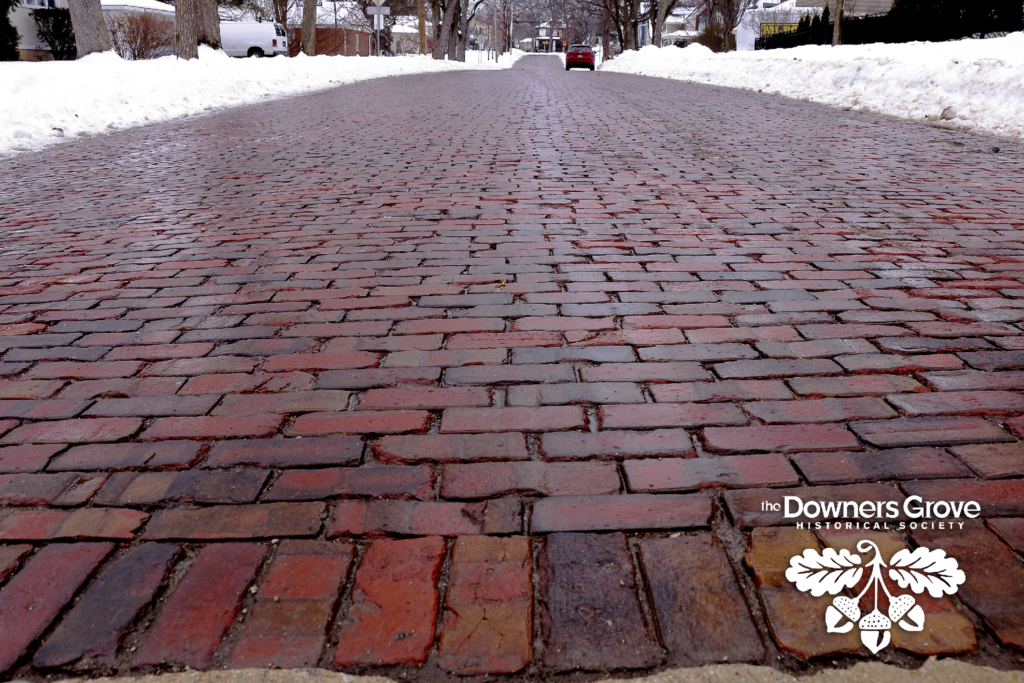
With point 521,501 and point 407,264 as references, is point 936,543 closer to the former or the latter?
point 521,501

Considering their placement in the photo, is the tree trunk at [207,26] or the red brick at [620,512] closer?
the red brick at [620,512]

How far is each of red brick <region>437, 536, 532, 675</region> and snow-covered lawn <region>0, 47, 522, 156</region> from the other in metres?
8.72

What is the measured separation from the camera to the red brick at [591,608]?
147 cm

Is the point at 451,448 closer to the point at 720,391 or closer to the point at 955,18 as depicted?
the point at 720,391

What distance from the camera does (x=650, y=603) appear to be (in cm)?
160

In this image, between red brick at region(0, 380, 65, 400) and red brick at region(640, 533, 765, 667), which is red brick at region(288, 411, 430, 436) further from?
red brick at region(0, 380, 65, 400)

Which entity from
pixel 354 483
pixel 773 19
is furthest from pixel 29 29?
pixel 773 19

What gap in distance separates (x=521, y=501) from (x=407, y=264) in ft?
7.43

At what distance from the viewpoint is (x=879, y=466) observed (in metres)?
2.07

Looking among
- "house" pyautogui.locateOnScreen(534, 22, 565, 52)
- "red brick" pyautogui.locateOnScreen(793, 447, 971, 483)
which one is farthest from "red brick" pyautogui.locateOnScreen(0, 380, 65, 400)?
"house" pyautogui.locateOnScreen(534, 22, 565, 52)

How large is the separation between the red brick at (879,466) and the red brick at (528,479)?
1.79 feet

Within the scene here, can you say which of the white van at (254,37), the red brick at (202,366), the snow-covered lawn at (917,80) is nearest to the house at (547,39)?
the white van at (254,37)

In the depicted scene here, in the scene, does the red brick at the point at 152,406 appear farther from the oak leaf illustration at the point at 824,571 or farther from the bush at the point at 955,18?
the bush at the point at 955,18

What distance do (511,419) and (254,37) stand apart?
3712 cm
